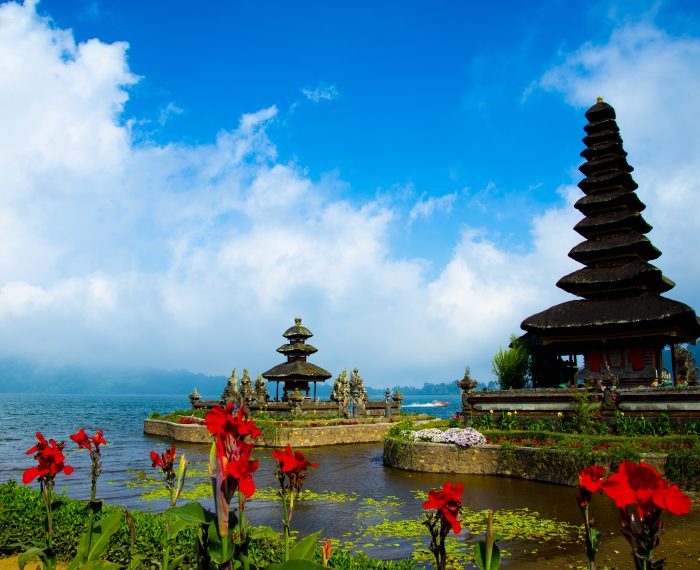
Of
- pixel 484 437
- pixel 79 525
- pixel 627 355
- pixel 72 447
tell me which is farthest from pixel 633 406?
pixel 72 447

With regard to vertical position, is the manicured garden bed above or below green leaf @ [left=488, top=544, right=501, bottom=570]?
below

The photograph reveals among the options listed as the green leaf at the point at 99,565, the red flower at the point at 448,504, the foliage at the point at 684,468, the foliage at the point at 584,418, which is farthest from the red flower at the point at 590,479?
the foliage at the point at 584,418

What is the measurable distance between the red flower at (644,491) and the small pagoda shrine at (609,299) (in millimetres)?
24187

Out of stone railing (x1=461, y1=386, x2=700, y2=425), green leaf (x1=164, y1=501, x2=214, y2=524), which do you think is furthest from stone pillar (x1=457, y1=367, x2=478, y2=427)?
green leaf (x1=164, y1=501, x2=214, y2=524)

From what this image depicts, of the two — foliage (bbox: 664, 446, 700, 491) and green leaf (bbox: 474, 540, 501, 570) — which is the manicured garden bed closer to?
foliage (bbox: 664, 446, 700, 491)

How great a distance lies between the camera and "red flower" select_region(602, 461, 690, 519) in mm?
2537

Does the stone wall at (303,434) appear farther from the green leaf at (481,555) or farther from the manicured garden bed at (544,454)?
the green leaf at (481,555)

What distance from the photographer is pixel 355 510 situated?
14023 mm

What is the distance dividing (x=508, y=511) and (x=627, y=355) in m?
18.7

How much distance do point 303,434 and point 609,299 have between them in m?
18.3

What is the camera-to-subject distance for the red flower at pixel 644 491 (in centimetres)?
254

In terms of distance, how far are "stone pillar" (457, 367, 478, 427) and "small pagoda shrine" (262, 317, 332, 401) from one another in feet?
62.9

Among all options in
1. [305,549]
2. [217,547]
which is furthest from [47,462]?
[217,547]

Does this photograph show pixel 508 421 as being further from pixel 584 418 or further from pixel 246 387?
pixel 246 387
